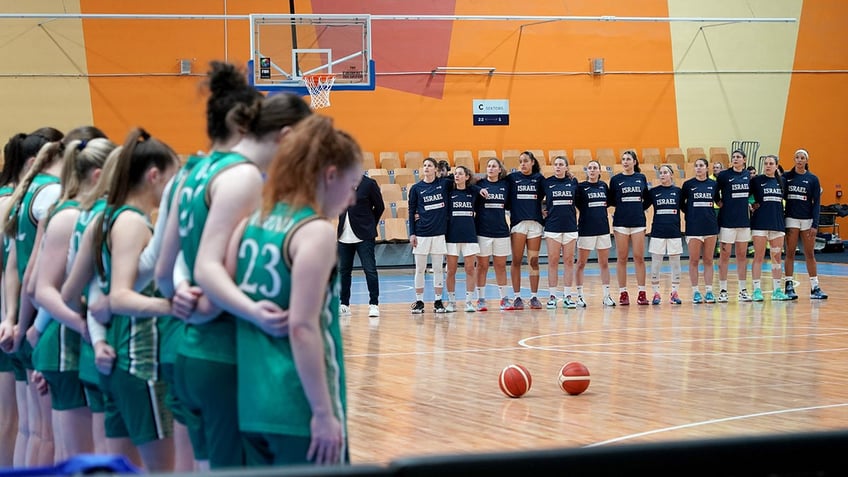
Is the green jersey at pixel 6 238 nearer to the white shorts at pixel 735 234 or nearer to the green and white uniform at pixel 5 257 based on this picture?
the green and white uniform at pixel 5 257

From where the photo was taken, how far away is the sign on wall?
20.4 m

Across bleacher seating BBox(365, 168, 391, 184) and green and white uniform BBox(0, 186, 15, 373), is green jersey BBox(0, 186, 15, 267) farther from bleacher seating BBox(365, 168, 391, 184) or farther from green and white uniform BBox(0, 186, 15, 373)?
bleacher seating BBox(365, 168, 391, 184)

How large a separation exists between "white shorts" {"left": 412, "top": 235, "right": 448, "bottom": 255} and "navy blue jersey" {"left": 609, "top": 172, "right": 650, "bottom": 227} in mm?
2577

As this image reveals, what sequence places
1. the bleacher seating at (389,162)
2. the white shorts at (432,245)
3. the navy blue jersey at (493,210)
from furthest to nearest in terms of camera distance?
the bleacher seating at (389,162) < the navy blue jersey at (493,210) < the white shorts at (432,245)

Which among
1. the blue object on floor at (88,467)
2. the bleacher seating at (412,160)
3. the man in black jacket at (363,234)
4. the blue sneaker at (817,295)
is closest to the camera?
the blue object on floor at (88,467)

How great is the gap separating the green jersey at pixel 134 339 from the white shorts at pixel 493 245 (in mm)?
9967

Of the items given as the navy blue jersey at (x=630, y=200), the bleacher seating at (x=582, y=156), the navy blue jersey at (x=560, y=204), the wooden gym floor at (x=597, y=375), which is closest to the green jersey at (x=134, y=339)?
the wooden gym floor at (x=597, y=375)

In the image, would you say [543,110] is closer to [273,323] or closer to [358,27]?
[358,27]

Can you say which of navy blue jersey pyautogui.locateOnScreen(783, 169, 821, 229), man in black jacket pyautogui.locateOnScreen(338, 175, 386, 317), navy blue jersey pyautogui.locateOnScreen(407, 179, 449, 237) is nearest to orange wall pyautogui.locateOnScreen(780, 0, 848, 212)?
navy blue jersey pyautogui.locateOnScreen(783, 169, 821, 229)

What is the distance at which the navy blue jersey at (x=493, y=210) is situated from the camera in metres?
13.5

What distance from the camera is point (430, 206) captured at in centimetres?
1329

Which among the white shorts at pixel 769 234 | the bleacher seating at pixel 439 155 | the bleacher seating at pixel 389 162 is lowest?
the white shorts at pixel 769 234

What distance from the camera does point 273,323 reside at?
2752 mm

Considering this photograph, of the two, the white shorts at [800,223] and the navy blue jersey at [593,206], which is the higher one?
the navy blue jersey at [593,206]
